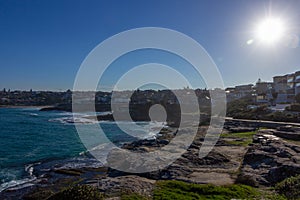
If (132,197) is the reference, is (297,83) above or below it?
above

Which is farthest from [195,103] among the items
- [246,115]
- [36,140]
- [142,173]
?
[142,173]

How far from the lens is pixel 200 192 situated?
356 inches

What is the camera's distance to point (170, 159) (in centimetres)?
1580

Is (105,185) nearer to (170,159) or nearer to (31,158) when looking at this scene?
(170,159)

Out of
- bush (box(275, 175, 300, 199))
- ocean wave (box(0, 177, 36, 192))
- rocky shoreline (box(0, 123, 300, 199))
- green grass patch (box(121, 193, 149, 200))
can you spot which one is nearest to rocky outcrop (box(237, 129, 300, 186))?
rocky shoreline (box(0, 123, 300, 199))

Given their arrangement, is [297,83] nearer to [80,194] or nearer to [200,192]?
[200,192]

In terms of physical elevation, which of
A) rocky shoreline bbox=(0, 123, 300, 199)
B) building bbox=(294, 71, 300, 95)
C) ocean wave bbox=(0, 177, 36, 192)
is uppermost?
building bbox=(294, 71, 300, 95)

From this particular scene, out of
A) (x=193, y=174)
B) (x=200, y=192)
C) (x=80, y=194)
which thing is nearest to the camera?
(x=80, y=194)

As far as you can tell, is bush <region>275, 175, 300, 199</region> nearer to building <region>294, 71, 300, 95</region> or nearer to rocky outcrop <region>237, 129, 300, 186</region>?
rocky outcrop <region>237, 129, 300, 186</region>

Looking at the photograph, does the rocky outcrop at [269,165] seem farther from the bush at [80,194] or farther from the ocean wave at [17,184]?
the ocean wave at [17,184]

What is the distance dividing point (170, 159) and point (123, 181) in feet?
20.3

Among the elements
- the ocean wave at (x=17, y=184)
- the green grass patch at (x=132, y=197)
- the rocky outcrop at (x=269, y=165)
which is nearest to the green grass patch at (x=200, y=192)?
Answer: the green grass patch at (x=132, y=197)

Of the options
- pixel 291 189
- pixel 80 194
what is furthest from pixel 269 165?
pixel 80 194

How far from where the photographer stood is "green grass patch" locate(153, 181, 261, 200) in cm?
847
